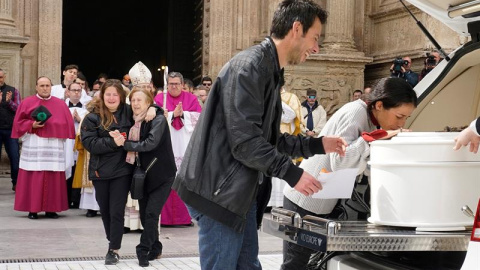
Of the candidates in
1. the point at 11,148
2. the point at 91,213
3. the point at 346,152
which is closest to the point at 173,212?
the point at 91,213

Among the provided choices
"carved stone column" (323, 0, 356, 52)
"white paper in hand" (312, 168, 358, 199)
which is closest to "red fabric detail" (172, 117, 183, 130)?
"white paper in hand" (312, 168, 358, 199)

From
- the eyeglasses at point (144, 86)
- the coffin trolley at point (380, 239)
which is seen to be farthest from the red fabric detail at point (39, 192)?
the coffin trolley at point (380, 239)

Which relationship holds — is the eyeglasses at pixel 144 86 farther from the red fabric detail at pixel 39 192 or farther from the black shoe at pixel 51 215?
the black shoe at pixel 51 215

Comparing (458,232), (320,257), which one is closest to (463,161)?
(458,232)

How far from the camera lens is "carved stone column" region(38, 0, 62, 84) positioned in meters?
17.0

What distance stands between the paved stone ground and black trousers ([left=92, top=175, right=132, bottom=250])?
1.08 ft

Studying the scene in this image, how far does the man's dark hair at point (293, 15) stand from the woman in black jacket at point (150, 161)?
4.39 meters

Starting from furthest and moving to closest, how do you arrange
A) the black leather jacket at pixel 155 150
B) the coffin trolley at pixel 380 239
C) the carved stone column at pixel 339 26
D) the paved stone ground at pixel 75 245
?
1. the carved stone column at pixel 339 26
2. the black leather jacket at pixel 155 150
3. the paved stone ground at pixel 75 245
4. the coffin trolley at pixel 380 239

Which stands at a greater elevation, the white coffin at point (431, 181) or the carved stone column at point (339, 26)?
the carved stone column at point (339, 26)

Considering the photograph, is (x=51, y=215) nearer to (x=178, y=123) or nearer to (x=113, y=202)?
(x=178, y=123)

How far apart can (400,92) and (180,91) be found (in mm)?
7446

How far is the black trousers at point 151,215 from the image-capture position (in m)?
8.32

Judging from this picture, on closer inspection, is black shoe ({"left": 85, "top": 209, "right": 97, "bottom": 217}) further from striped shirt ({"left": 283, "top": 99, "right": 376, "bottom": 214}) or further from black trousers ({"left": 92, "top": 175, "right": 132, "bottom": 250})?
striped shirt ({"left": 283, "top": 99, "right": 376, "bottom": 214})

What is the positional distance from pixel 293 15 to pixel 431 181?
41.8 inches
